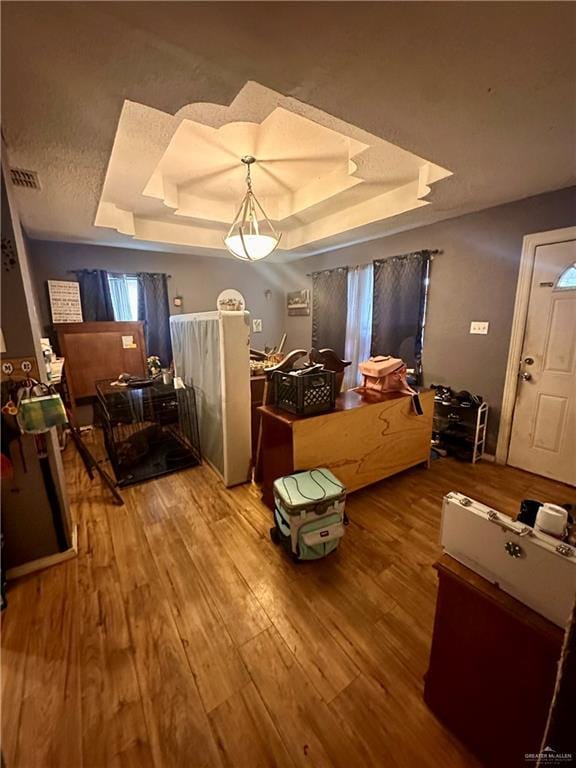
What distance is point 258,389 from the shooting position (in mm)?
2859

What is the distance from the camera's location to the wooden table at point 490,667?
78 centimetres

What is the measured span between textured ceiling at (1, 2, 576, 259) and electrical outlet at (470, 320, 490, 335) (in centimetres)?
133

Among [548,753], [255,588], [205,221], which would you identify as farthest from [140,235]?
[548,753]

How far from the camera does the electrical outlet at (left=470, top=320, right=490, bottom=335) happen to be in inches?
115

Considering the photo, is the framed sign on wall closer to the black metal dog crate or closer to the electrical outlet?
the black metal dog crate

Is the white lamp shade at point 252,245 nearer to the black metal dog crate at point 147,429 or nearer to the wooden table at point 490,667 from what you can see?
the black metal dog crate at point 147,429

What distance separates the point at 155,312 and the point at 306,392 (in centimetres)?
326

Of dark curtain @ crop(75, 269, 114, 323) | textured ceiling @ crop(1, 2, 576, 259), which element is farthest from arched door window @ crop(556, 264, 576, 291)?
dark curtain @ crop(75, 269, 114, 323)

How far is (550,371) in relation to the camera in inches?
102

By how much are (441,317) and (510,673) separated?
3.04m

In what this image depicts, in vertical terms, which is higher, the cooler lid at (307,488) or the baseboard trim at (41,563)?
the cooler lid at (307,488)

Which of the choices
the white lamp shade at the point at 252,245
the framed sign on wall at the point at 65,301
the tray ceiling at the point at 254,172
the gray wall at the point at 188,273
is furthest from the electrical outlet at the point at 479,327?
the framed sign on wall at the point at 65,301

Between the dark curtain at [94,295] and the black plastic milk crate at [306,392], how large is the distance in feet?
9.96

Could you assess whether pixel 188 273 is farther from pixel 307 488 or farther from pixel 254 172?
pixel 307 488
